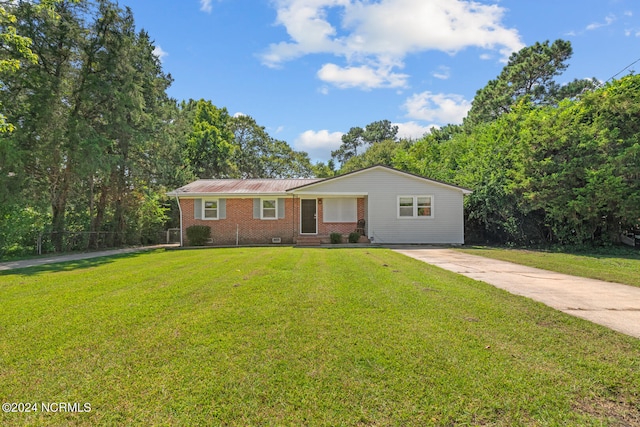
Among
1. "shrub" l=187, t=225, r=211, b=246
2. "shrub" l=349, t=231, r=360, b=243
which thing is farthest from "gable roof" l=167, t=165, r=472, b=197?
"shrub" l=349, t=231, r=360, b=243

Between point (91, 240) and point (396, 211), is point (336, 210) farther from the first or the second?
point (91, 240)

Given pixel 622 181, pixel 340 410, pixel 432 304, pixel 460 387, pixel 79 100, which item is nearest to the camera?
pixel 340 410

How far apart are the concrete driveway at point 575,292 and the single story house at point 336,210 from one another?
A: 8.02 m

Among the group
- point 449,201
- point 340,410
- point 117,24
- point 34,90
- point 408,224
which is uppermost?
point 117,24

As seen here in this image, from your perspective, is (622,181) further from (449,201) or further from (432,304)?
(432,304)

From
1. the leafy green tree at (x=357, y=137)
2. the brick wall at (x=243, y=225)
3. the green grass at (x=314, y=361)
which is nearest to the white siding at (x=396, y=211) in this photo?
the brick wall at (x=243, y=225)

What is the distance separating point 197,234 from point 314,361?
1448 cm

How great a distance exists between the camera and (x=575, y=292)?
5.53 metres

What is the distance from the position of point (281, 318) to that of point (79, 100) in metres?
15.6

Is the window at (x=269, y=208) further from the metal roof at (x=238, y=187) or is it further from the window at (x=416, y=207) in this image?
the window at (x=416, y=207)

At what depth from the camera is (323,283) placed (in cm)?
600

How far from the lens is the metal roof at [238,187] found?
16656 millimetres

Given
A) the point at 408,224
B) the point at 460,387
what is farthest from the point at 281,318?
the point at 408,224

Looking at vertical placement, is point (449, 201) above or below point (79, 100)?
below
